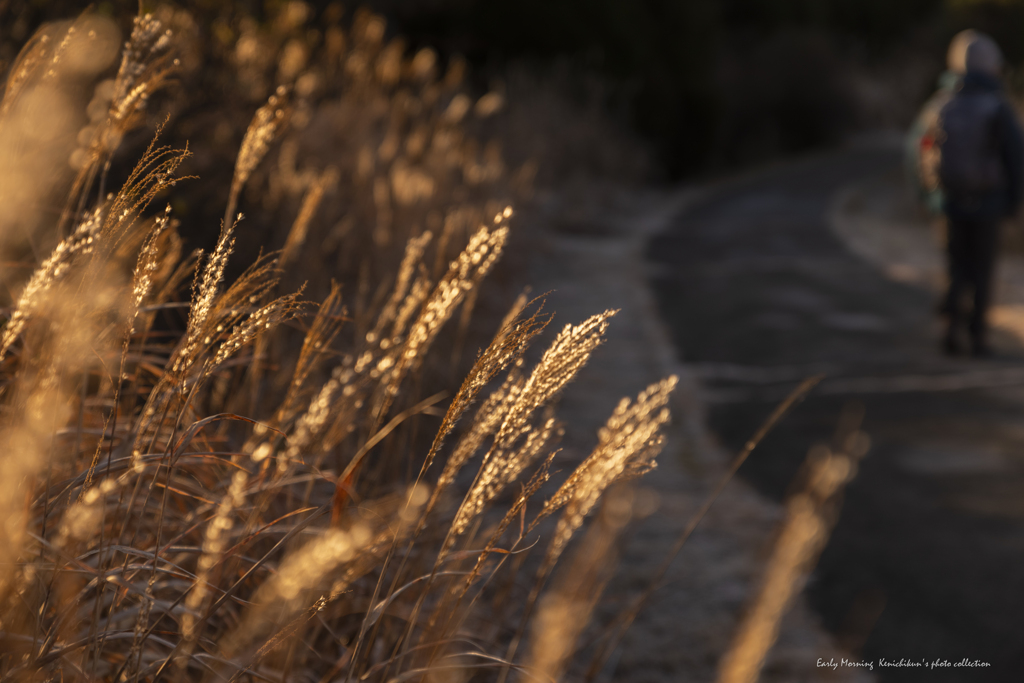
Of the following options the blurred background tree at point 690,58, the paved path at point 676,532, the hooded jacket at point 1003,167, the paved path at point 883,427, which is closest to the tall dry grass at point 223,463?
the paved path at point 676,532

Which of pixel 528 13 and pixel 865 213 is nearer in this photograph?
pixel 865 213

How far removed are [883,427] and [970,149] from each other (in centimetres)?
185

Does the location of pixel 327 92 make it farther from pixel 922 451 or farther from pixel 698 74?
pixel 698 74

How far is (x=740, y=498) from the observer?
2953 millimetres

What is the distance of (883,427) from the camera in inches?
140

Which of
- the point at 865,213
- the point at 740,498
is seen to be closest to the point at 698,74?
the point at 865,213

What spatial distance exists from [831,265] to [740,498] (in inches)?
176

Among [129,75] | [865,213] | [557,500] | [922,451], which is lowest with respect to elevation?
[865,213]

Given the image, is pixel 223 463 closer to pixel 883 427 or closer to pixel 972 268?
pixel 883 427

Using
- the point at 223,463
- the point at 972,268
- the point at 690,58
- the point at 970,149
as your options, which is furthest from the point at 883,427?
the point at 690,58

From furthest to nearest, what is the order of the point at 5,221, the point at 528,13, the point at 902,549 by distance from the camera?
the point at 528,13 → the point at 902,549 → the point at 5,221

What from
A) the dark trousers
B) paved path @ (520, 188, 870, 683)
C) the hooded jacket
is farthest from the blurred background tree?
the dark trousers

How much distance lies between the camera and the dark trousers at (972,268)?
15.0 ft

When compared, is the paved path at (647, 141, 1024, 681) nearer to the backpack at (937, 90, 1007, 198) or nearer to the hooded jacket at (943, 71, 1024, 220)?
the hooded jacket at (943, 71, 1024, 220)
